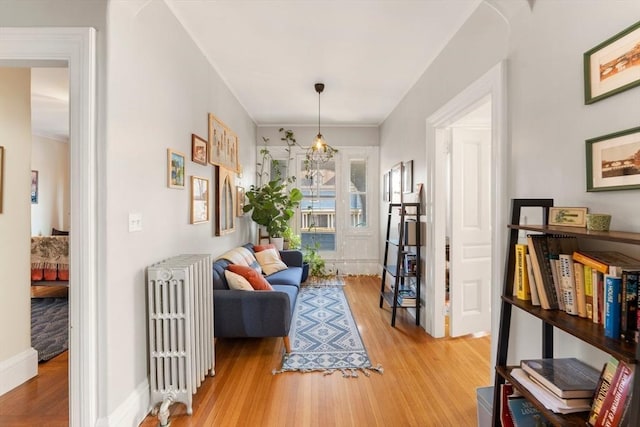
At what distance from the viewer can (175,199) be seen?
8.05 ft

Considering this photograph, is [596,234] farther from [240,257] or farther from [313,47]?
[240,257]

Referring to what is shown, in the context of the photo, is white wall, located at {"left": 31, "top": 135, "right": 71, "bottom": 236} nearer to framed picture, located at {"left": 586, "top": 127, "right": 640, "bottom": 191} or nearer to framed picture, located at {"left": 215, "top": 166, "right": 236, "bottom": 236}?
framed picture, located at {"left": 215, "top": 166, "right": 236, "bottom": 236}

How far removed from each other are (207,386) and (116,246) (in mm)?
1266

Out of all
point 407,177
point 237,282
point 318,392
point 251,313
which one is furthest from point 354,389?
point 407,177

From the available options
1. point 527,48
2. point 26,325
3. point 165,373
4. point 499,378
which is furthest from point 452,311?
point 26,325

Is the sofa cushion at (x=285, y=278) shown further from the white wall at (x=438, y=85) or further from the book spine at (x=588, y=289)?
the book spine at (x=588, y=289)

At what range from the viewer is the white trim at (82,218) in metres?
1.65

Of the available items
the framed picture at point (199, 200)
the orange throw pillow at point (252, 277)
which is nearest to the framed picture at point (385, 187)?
the orange throw pillow at point (252, 277)

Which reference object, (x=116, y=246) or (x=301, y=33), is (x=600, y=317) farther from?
(x=301, y=33)

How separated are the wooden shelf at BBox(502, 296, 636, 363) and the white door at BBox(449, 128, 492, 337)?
1.78 metres

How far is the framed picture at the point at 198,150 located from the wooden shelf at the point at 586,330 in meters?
2.54

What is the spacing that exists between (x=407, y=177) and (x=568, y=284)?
2892 millimetres

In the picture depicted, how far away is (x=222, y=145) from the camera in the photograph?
361 cm

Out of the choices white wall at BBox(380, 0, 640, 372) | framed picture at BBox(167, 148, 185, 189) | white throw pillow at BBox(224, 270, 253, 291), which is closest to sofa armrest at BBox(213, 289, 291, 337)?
white throw pillow at BBox(224, 270, 253, 291)
